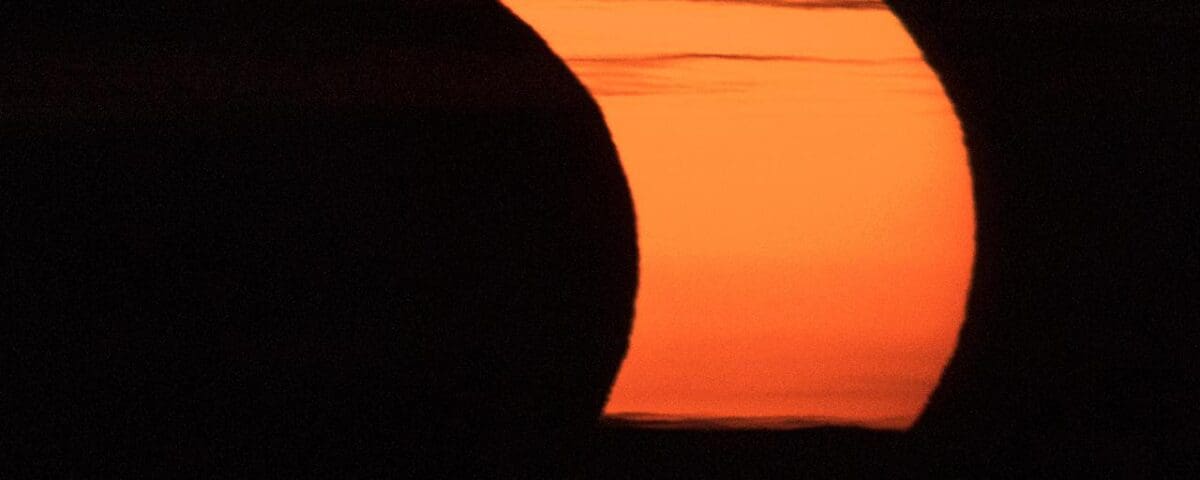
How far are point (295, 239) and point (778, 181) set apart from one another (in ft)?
1.95

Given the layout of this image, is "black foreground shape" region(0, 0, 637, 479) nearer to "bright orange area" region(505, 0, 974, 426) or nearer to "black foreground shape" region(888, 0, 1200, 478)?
"bright orange area" region(505, 0, 974, 426)

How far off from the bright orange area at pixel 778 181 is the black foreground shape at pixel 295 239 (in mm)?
87

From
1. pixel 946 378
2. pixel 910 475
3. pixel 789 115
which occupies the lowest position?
pixel 910 475

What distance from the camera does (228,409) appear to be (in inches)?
46.6

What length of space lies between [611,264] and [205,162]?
514 millimetres

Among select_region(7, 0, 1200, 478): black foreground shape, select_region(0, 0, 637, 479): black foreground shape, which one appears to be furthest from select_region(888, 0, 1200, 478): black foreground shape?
select_region(0, 0, 637, 479): black foreground shape

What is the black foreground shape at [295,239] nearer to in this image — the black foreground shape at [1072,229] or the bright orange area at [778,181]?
the bright orange area at [778,181]

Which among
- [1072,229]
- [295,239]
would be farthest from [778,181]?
[295,239]

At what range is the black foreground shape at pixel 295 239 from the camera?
44.4 inches

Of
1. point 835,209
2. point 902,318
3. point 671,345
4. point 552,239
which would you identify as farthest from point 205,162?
point 902,318

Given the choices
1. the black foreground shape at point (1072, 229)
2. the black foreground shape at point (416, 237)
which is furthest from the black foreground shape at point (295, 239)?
the black foreground shape at point (1072, 229)

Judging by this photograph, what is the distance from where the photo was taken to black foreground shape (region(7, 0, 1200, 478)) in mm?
1133

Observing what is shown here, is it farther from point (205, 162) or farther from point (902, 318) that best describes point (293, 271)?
point (902, 318)

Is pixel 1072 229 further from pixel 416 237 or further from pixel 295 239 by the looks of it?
pixel 295 239
